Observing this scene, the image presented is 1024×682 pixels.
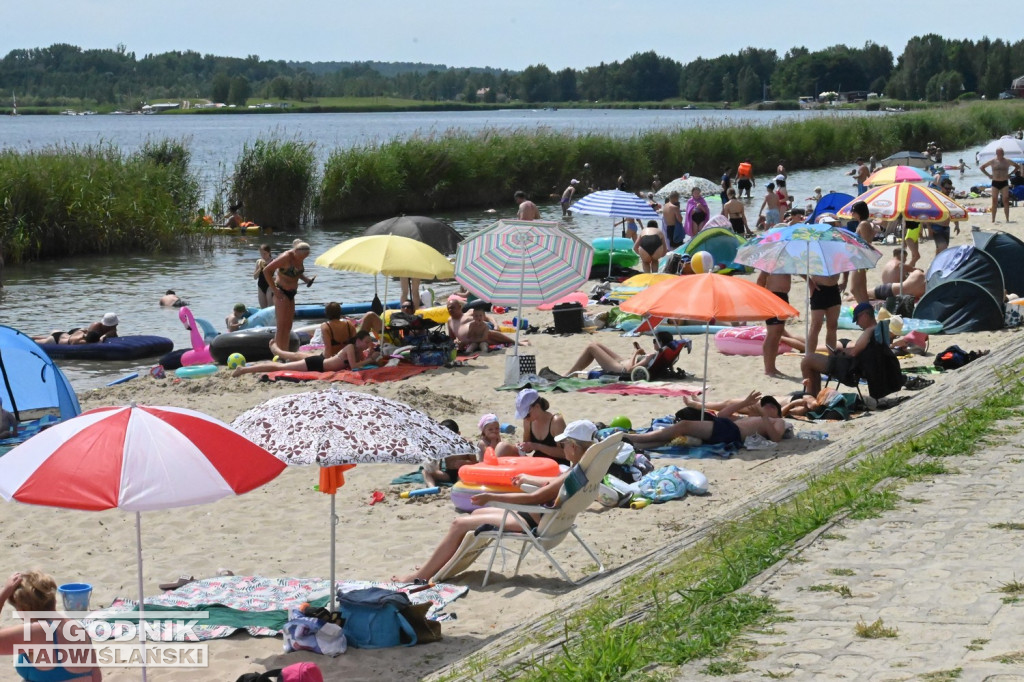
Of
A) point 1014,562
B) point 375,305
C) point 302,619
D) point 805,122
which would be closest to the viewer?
point 1014,562

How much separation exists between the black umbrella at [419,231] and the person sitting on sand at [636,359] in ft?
13.6

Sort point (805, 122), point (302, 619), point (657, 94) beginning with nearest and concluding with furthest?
point (302, 619), point (805, 122), point (657, 94)

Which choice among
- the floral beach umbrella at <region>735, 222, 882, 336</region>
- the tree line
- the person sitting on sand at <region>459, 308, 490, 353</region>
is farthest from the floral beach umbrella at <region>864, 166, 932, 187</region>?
the tree line

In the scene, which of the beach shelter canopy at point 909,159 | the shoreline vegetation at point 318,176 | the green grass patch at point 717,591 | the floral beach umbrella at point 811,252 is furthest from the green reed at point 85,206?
the green grass patch at point 717,591

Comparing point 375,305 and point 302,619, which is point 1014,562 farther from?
point 375,305

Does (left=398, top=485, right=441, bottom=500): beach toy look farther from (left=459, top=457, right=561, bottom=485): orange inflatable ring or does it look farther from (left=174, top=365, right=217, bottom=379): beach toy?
(left=174, top=365, right=217, bottom=379): beach toy

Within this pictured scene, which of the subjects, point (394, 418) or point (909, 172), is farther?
point (909, 172)

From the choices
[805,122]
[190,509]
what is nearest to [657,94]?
[805,122]

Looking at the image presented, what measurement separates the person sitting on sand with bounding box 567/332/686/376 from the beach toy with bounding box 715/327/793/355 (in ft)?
3.85

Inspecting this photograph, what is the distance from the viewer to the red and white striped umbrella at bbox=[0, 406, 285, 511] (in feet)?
17.1

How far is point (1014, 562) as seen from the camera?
5.24 metres

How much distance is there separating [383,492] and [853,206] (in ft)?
32.0

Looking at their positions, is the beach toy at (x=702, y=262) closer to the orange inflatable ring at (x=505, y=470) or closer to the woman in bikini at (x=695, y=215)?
the woman in bikini at (x=695, y=215)

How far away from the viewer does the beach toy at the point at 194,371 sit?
14.5 meters
